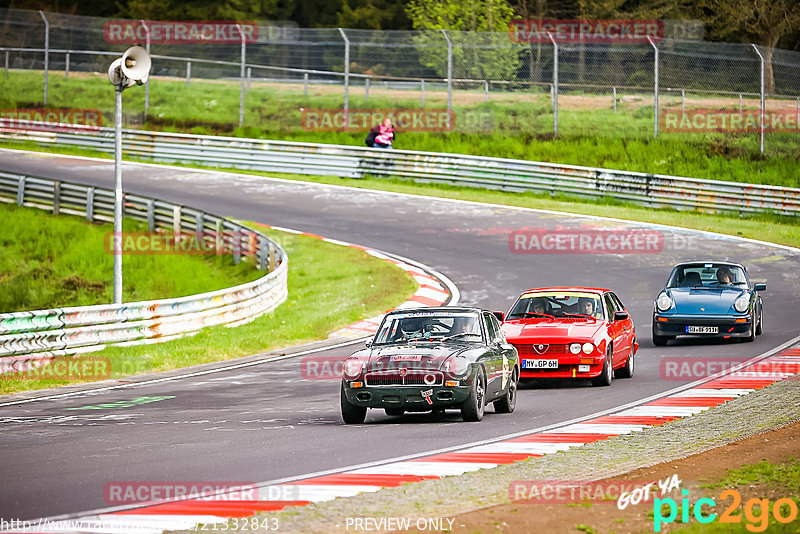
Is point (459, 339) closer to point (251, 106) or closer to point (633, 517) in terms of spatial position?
point (633, 517)

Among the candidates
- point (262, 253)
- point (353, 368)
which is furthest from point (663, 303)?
point (262, 253)

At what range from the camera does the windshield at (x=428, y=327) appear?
41.4 feet

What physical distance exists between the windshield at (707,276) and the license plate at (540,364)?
5.18m

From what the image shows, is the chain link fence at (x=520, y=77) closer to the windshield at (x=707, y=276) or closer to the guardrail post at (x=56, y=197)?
the guardrail post at (x=56, y=197)

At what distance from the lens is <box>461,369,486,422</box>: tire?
11672 mm

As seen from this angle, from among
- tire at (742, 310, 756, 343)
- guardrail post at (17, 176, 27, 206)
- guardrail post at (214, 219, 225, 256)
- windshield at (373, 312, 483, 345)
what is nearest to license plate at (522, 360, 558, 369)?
windshield at (373, 312, 483, 345)

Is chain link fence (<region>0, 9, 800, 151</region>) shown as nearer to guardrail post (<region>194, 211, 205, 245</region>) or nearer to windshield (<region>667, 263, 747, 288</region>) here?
guardrail post (<region>194, 211, 205, 245</region>)

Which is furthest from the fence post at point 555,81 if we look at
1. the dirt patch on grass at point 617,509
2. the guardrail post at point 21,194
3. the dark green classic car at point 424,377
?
the dirt patch on grass at point 617,509

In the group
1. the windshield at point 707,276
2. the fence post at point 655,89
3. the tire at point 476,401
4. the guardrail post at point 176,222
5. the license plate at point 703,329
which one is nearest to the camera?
the tire at point 476,401

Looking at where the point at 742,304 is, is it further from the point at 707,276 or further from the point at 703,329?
the point at 707,276

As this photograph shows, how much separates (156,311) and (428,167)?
19.1 metres

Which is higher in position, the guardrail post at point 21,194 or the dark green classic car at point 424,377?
the dark green classic car at point 424,377

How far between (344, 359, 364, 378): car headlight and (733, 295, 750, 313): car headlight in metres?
8.48

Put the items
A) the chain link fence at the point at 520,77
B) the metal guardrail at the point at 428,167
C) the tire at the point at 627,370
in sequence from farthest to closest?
1. the chain link fence at the point at 520,77
2. the metal guardrail at the point at 428,167
3. the tire at the point at 627,370
